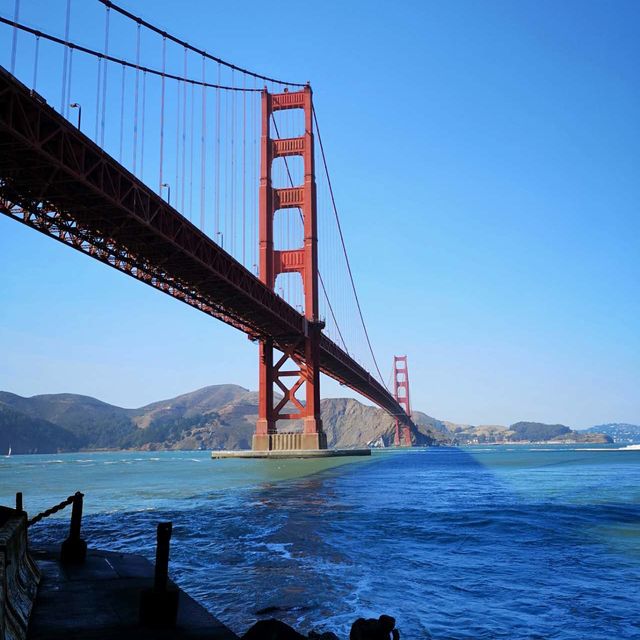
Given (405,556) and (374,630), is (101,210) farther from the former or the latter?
(374,630)

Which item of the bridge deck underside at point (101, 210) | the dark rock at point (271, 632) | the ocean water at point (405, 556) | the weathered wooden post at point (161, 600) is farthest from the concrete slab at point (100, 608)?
the bridge deck underside at point (101, 210)

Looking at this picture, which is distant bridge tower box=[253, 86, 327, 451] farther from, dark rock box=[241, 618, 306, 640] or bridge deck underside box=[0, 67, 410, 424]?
dark rock box=[241, 618, 306, 640]

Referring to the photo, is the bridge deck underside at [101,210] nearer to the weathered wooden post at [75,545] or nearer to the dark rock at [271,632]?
the weathered wooden post at [75,545]

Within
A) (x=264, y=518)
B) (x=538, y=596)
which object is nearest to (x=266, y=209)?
(x=264, y=518)

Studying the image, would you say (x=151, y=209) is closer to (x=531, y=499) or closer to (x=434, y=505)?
(x=434, y=505)

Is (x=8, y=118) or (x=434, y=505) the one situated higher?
(x=8, y=118)

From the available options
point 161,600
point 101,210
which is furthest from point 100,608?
point 101,210
